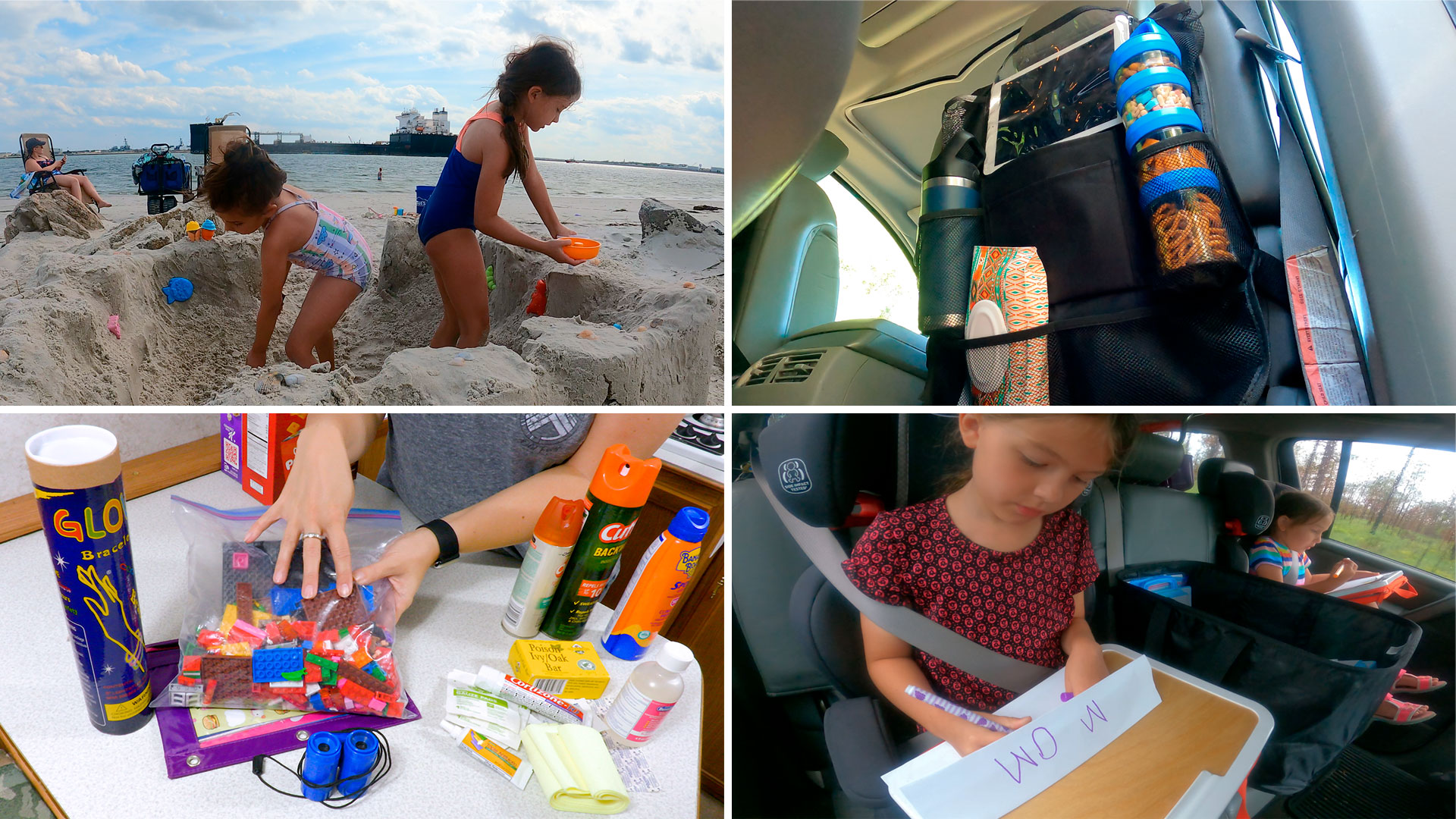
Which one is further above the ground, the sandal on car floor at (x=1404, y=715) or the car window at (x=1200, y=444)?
the car window at (x=1200, y=444)

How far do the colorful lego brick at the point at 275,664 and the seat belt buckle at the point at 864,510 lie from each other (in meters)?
0.57

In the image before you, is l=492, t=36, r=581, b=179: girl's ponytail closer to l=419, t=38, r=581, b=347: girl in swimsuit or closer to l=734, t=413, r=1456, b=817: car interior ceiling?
l=419, t=38, r=581, b=347: girl in swimsuit

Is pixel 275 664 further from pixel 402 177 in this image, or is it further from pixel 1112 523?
pixel 1112 523

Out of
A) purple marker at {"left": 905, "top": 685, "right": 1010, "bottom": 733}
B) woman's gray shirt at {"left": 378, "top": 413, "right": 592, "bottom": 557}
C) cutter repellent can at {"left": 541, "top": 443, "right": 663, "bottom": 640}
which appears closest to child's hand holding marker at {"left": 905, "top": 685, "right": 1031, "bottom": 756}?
purple marker at {"left": 905, "top": 685, "right": 1010, "bottom": 733}

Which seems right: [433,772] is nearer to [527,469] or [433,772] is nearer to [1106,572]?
[527,469]

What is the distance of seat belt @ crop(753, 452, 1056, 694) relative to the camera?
0.68 metres

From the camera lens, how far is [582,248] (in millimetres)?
782

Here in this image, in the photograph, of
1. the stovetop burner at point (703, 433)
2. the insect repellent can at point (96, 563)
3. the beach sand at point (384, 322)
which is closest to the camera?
the insect repellent can at point (96, 563)

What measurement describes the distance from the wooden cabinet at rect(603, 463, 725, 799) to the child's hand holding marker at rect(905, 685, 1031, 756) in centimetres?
53

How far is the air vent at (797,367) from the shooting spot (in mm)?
656

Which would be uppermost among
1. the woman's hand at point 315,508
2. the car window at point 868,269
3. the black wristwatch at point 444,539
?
the car window at point 868,269

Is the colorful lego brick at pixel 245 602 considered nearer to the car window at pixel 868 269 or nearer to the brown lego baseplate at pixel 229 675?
the brown lego baseplate at pixel 229 675

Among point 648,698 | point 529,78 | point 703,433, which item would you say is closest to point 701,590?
point 703,433

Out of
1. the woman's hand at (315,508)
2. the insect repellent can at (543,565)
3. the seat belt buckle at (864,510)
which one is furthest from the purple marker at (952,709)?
the woman's hand at (315,508)
